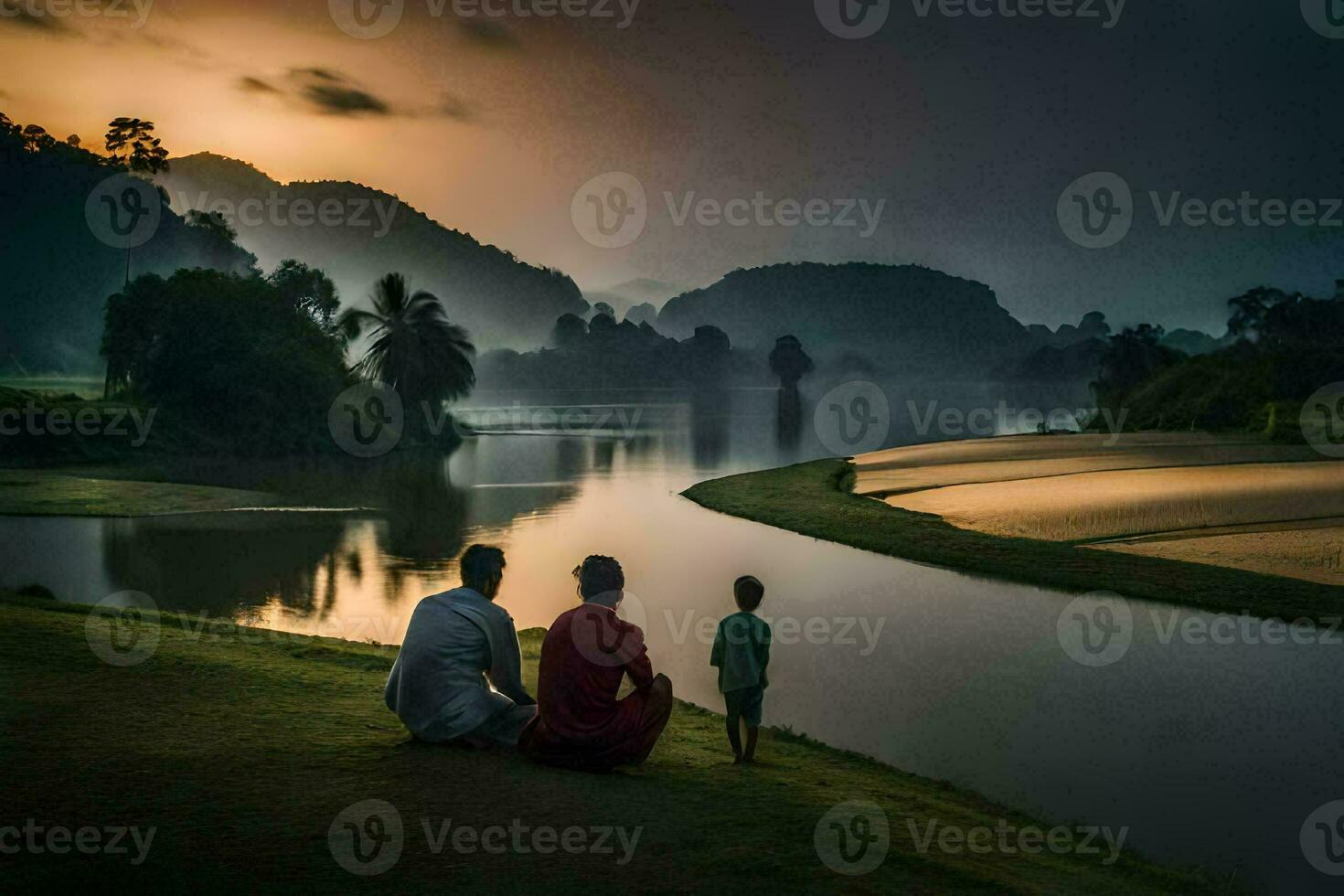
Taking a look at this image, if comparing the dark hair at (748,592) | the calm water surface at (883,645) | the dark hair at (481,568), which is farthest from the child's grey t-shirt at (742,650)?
the dark hair at (481,568)

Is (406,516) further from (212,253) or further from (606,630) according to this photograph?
(212,253)

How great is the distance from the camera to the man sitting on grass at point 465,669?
7945 mm

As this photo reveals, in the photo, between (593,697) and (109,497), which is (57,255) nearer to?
A: (109,497)

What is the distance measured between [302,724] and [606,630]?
11.4 ft

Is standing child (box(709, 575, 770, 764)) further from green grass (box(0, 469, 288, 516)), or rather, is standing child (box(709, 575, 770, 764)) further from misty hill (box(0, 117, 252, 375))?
misty hill (box(0, 117, 252, 375))

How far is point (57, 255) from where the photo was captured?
16575 centimetres

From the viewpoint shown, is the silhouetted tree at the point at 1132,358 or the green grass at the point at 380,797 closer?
the green grass at the point at 380,797

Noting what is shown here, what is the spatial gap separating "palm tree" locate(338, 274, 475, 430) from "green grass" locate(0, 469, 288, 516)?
120 ft

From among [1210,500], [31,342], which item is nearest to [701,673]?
[1210,500]

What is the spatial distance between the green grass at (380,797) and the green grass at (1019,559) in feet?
41.9

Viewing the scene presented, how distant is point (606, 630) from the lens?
7.69 metres

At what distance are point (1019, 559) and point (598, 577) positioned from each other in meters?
19.2

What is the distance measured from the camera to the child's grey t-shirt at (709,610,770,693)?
359 inches

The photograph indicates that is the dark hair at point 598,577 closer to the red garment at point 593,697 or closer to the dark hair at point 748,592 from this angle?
the red garment at point 593,697
